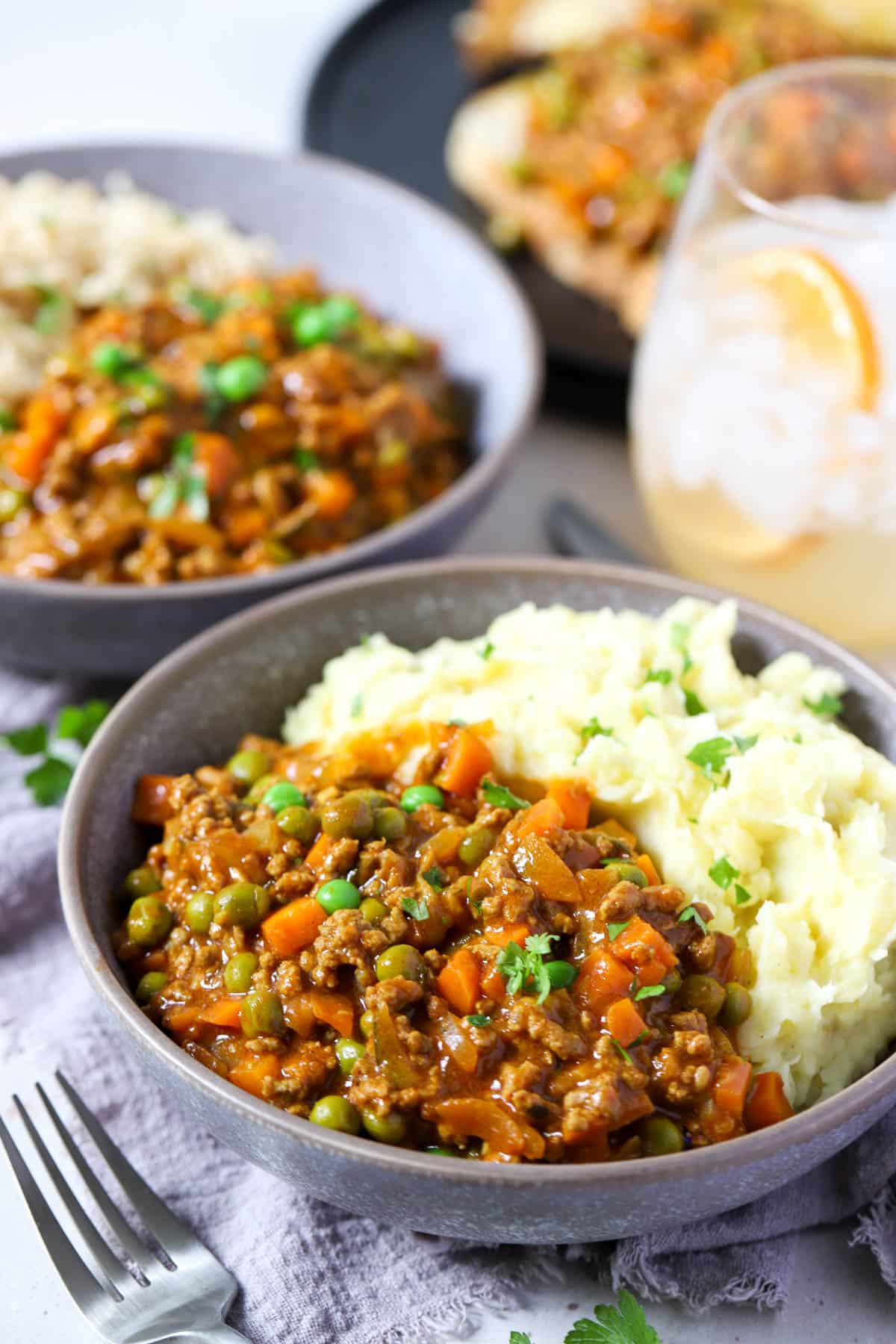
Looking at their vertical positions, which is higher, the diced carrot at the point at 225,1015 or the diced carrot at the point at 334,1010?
the diced carrot at the point at 334,1010

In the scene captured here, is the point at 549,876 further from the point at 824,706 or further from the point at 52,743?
the point at 52,743

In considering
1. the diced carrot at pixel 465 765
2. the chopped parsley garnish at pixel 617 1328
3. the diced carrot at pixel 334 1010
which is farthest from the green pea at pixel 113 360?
the chopped parsley garnish at pixel 617 1328

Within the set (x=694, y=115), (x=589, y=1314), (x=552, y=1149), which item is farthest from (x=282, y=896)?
(x=694, y=115)

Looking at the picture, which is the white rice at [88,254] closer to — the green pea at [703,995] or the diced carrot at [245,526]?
the diced carrot at [245,526]

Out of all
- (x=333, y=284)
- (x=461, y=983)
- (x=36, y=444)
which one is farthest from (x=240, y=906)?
(x=333, y=284)

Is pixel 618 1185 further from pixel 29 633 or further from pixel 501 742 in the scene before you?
pixel 29 633
